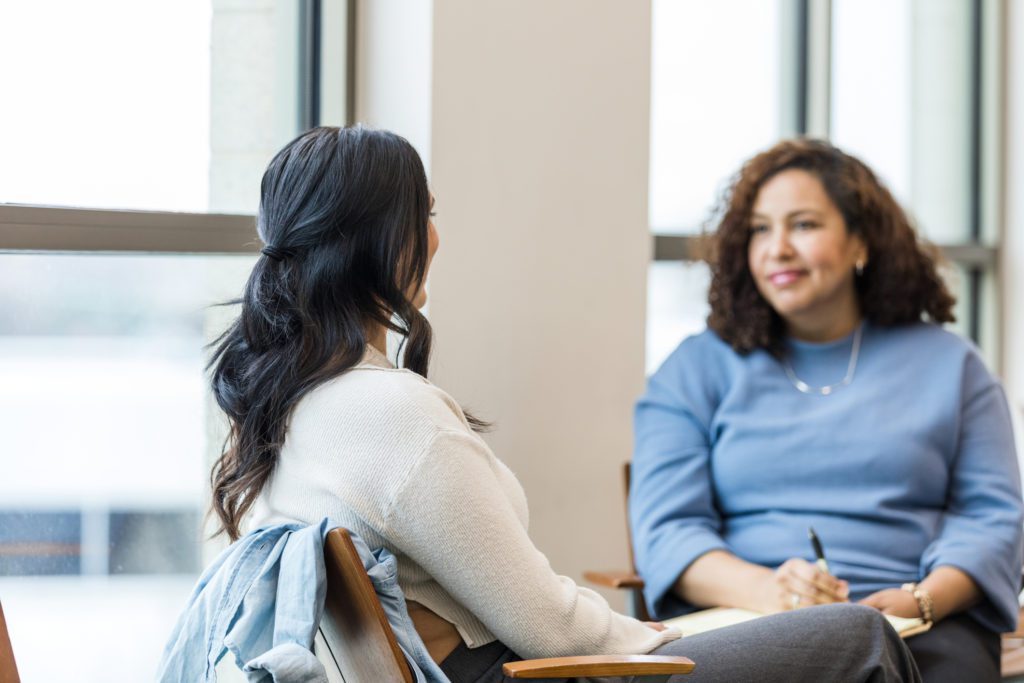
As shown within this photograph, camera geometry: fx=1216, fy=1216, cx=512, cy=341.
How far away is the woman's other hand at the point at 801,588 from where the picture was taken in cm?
226

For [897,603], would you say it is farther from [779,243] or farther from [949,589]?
[779,243]

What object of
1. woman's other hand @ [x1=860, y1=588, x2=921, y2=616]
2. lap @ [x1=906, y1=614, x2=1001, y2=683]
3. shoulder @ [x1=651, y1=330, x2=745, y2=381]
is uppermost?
shoulder @ [x1=651, y1=330, x2=745, y2=381]

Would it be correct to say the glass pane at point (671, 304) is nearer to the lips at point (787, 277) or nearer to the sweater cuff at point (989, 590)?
the lips at point (787, 277)

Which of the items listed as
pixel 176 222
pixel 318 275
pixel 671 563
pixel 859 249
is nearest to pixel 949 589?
pixel 671 563

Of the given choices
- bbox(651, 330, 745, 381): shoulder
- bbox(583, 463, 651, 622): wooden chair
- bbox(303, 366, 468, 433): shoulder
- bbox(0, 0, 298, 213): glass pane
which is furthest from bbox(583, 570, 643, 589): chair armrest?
bbox(0, 0, 298, 213): glass pane

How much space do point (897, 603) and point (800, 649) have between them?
23.2 inches

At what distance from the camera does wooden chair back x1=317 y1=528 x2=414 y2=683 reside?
1.49 metres

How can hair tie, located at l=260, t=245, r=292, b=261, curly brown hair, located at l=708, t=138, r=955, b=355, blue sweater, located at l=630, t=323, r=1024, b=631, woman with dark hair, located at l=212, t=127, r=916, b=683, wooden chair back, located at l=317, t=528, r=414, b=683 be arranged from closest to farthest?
1. wooden chair back, located at l=317, t=528, r=414, b=683
2. woman with dark hair, located at l=212, t=127, r=916, b=683
3. hair tie, located at l=260, t=245, r=292, b=261
4. blue sweater, located at l=630, t=323, r=1024, b=631
5. curly brown hair, located at l=708, t=138, r=955, b=355

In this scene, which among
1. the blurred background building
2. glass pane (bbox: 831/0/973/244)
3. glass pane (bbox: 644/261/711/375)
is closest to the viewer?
the blurred background building

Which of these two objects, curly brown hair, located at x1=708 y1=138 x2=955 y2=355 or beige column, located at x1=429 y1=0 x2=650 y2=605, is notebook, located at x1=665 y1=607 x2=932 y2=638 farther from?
curly brown hair, located at x1=708 y1=138 x2=955 y2=355

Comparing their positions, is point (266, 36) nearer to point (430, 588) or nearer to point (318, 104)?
point (318, 104)

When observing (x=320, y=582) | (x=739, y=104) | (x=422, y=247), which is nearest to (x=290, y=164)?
(x=422, y=247)

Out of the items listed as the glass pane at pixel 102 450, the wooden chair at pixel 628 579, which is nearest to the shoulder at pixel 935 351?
the wooden chair at pixel 628 579

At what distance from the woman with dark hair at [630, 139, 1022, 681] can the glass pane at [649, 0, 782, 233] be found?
1.87 ft
